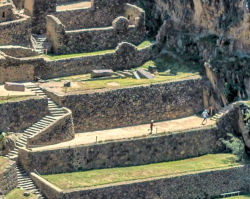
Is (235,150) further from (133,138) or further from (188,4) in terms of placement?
(188,4)

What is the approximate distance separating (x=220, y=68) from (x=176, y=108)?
3.84m

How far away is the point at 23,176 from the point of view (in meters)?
71.4

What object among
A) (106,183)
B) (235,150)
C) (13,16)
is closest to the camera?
(106,183)

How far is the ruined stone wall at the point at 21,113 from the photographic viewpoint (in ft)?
241

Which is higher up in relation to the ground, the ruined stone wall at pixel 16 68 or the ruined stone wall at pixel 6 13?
the ruined stone wall at pixel 6 13

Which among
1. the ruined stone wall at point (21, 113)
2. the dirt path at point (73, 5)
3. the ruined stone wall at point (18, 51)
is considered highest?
the dirt path at point (73, 5)

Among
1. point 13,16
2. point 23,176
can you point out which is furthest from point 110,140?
point 13,16

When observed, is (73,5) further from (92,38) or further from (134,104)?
(134,104)

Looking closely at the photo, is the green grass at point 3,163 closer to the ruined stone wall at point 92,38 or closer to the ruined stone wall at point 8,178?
the ruined stone wall at point 8,178

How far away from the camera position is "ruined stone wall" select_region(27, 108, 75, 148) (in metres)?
72.9

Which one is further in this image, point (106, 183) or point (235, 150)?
point (235, 150)

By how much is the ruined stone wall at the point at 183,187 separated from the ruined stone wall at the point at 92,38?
42.5 ft

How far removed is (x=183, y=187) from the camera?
73.0m

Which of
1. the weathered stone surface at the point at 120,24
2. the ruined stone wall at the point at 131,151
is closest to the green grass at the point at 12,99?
the ruined stone wall at the point at 131,151
